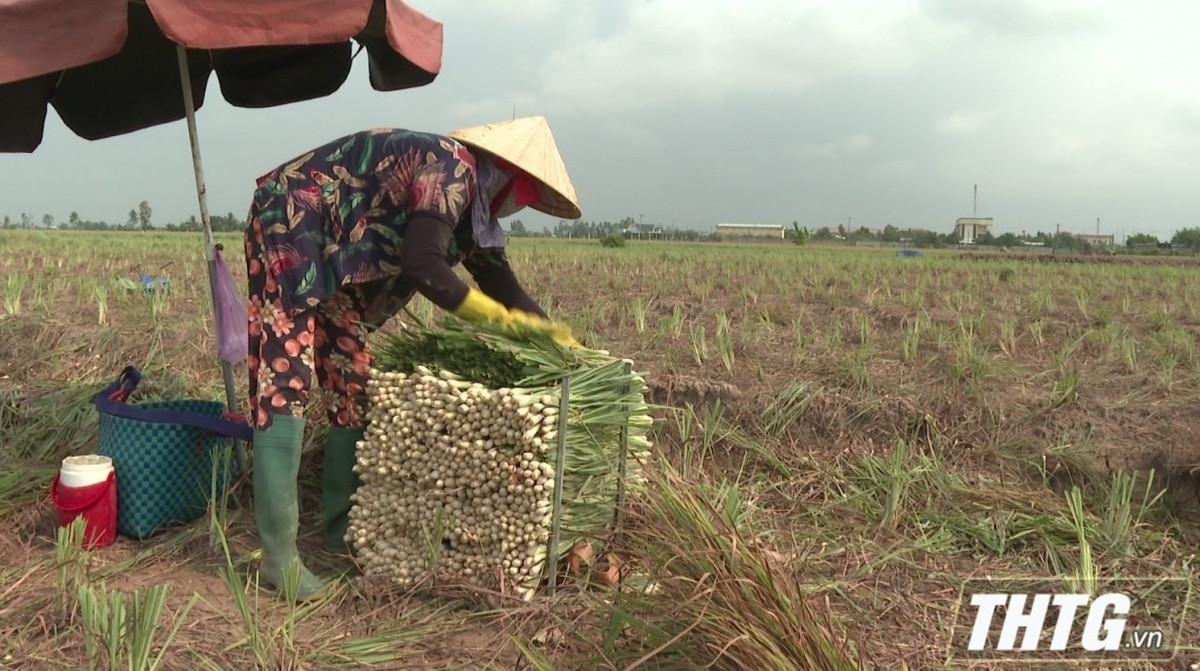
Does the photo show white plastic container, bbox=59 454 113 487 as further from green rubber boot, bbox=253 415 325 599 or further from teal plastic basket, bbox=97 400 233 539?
green rubber boot, bbox=253 415 325 599

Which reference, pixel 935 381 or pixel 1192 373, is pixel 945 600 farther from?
pixel 1192 373

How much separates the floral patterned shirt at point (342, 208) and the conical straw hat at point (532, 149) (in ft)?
0.28

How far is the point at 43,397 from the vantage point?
3.68 m

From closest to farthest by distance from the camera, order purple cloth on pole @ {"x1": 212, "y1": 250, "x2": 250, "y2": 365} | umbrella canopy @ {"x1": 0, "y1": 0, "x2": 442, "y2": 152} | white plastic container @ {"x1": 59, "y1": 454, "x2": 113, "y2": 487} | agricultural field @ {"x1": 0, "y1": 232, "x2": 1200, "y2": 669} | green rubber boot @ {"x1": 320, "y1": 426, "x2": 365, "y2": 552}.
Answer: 1. agricultural field @ {"x1": 0, "y1": 232, "x2": 1200, "y2": 669}
2. umbrella canopy @ {"x1": 0, "y1": 0, "x2": 442, "y2": 152}
3. white plastic container @ {"x1": 59, "y1": 454, "x2": 113, "y2": 487}
4. green rubber boot @ {"x1": 320, "y1": 426, "x2": 365, "y2": 552}
5. purple cloth on pole @ {"x1": 212, "y1": 250, "x2": 250, "y2": 365}

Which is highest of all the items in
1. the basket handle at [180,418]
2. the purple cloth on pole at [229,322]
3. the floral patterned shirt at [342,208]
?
the floral patterned shirt at [342,208]

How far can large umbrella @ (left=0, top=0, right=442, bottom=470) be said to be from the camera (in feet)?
7.38

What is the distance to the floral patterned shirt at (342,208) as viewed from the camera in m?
2.37

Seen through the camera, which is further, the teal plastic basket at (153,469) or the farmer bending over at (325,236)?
the teal plastic basket at (153,469)

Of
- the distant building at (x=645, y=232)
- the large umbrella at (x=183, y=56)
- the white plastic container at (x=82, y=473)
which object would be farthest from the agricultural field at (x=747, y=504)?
the distant building at (x=645, y=232)

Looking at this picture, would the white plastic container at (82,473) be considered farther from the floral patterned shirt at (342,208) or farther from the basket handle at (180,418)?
the floral patterned shirt at (342,208)

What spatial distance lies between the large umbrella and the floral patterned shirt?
0.33 meters

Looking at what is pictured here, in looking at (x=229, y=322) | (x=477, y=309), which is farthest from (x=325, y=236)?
(x=229, y=322)

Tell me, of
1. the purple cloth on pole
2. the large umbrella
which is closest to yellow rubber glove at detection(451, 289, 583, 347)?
the large umbrella

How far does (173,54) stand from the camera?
312 centimetres
